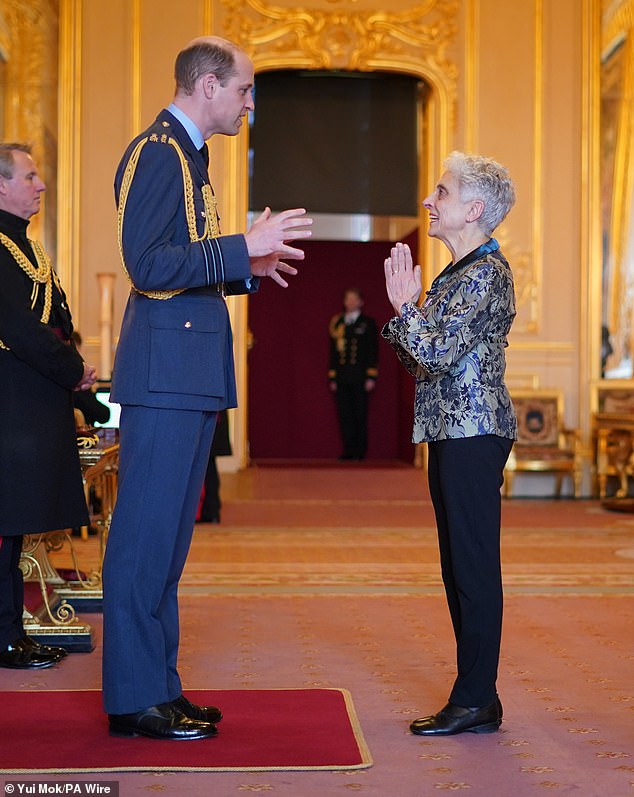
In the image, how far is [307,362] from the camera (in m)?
13.7

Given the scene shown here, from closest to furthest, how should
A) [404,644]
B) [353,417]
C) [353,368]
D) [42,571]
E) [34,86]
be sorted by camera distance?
[404,644] → [42,571] → [34,86] → [353,368] → [353,417]

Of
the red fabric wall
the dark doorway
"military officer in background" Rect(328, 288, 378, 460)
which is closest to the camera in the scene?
the dark doorway

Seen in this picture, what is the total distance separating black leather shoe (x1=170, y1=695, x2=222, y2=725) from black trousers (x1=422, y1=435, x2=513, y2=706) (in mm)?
654

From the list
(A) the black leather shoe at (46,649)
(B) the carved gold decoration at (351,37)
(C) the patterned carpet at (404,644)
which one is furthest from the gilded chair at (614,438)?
(A) the black leather shoe at (46,649)

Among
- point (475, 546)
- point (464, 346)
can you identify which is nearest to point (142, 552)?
point (475, 546)

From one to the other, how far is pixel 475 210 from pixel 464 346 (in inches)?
15.1

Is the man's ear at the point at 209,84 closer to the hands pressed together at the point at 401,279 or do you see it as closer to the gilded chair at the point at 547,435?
the hands pressed together at the point at 401,279

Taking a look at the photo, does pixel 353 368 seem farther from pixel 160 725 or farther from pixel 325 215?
pixel 160 725

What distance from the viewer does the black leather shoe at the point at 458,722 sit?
2.98 meters

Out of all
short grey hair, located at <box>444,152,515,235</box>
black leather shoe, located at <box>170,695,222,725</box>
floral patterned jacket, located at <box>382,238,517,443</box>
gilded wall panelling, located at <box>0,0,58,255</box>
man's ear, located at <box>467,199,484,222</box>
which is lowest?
black leather shoe, located at <box>170,695,222,725</box>

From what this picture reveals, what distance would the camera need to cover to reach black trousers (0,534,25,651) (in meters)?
3.71

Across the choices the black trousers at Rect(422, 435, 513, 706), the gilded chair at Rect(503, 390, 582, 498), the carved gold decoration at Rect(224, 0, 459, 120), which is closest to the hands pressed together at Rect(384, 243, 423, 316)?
the black trousers at Rect(422, 435, 513, 706)

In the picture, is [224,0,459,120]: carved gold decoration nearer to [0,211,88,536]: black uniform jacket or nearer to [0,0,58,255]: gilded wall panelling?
[0,0,58,255]: gilded wall panelling

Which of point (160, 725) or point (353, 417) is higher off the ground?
point (353, 417)
